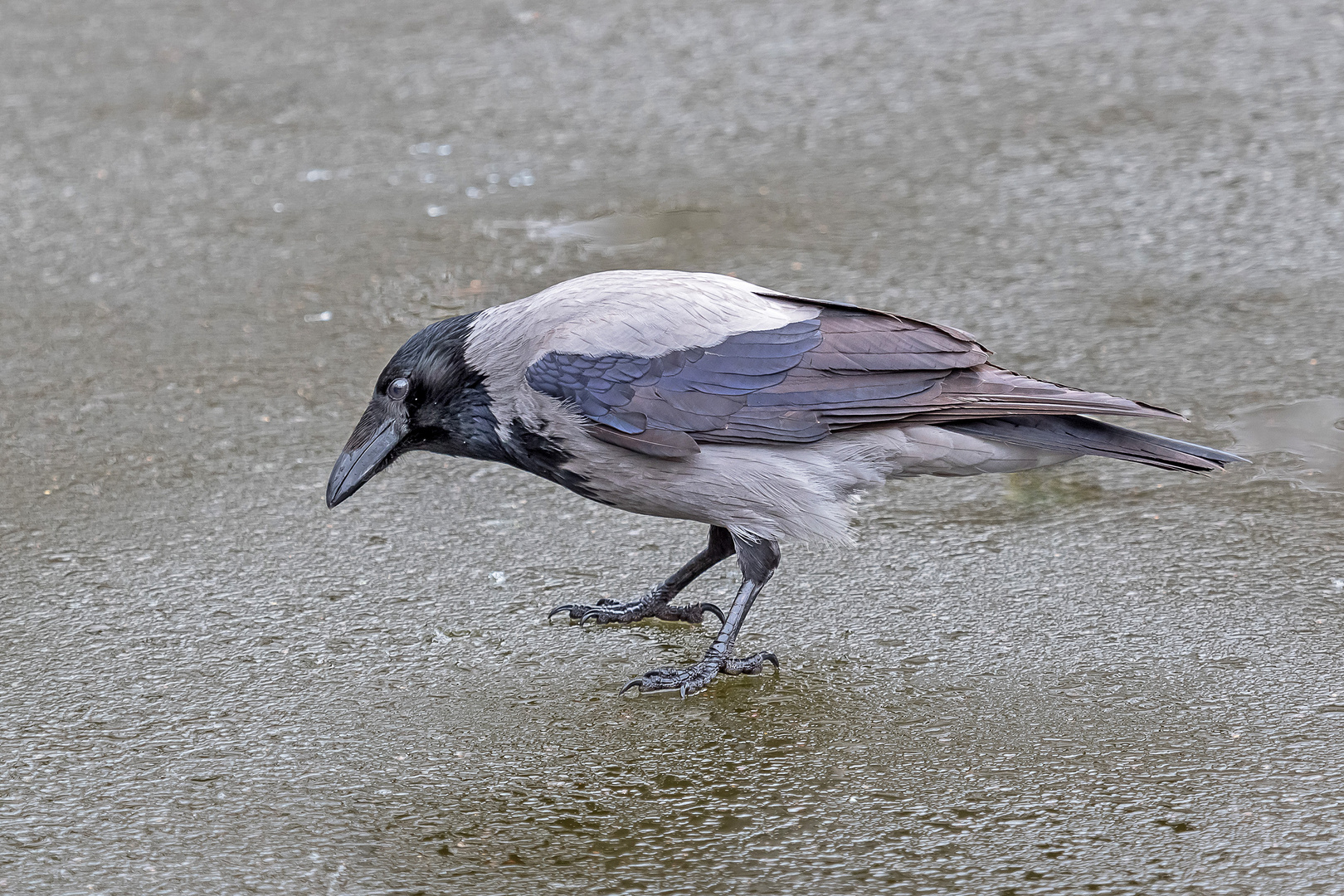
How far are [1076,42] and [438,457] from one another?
4.12 m

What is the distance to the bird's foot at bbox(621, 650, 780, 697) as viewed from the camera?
3.28 meters

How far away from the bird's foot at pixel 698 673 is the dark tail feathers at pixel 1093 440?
71cm

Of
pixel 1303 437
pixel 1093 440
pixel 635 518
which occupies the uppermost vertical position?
pixel 1093 440

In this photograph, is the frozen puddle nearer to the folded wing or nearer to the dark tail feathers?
the folded wing

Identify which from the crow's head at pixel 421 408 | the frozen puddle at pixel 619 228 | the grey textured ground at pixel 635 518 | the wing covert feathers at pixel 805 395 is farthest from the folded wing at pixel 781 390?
the frozen puddle at pixel 619 228

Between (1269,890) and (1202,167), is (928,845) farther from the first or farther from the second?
(1202,167)

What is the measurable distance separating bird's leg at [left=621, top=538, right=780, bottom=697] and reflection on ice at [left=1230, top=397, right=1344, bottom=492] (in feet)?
5.15

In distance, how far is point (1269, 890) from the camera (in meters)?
2.47

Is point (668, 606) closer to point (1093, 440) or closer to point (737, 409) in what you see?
point (737, 409)

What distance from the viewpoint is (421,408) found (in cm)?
351

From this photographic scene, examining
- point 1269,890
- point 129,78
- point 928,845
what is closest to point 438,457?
point 928,845

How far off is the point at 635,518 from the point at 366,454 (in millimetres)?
896

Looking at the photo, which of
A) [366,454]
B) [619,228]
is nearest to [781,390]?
[366,454]

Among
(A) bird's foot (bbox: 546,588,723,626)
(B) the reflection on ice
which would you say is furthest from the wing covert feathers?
(B) the reflection on ice
